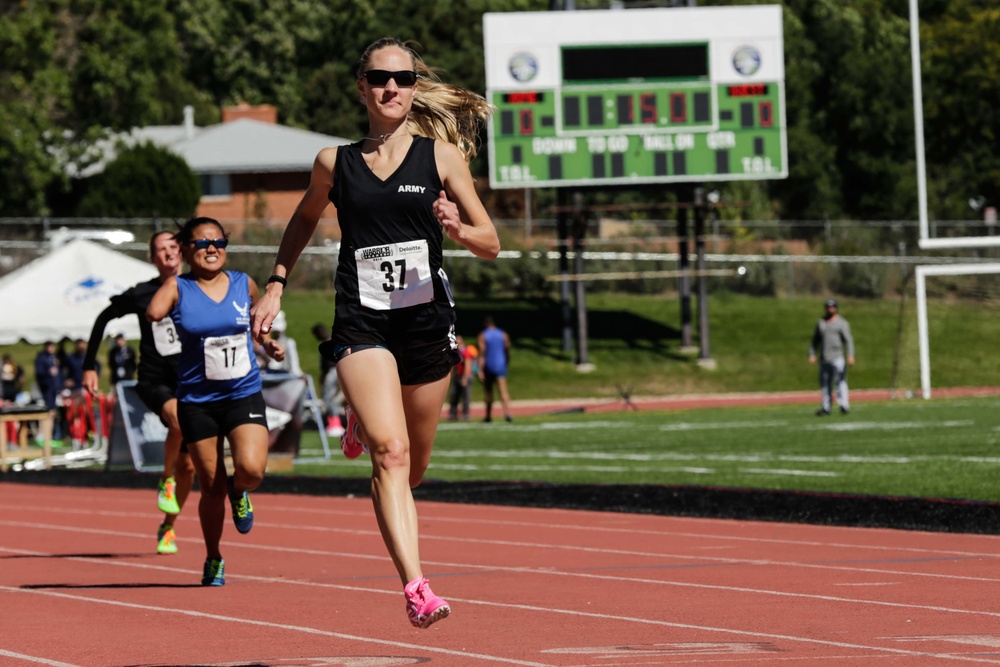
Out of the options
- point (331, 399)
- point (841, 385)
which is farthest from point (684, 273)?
point (331, 399)

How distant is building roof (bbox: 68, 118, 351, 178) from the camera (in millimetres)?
66062

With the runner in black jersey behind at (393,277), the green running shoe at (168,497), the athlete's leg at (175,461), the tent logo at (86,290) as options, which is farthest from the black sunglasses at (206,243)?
the tent logo at (86,290)

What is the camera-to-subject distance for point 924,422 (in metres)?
24.3

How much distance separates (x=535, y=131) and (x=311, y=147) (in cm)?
3197

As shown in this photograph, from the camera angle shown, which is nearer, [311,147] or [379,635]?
[379,635]

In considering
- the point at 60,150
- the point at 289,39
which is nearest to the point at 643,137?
the point at 60,150

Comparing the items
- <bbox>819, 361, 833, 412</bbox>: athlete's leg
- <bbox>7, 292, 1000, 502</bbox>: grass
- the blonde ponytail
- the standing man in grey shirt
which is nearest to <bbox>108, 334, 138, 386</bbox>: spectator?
<bbox>7, 292, 1000, 502</bbox>: grass

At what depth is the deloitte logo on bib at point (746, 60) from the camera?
124 feet

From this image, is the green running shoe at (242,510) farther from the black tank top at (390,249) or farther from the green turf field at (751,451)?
the green turf field at (751,451)

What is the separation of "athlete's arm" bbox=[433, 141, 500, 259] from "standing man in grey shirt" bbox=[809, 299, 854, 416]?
21823mm

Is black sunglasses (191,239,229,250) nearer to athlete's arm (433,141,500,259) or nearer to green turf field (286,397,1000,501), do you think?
athlete's arm (433,141,500,259)

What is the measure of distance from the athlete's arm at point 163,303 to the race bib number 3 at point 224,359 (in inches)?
15.2

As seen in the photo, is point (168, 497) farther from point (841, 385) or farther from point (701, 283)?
point (701, 283)

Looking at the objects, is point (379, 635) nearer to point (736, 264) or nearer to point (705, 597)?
point (705, 597)
